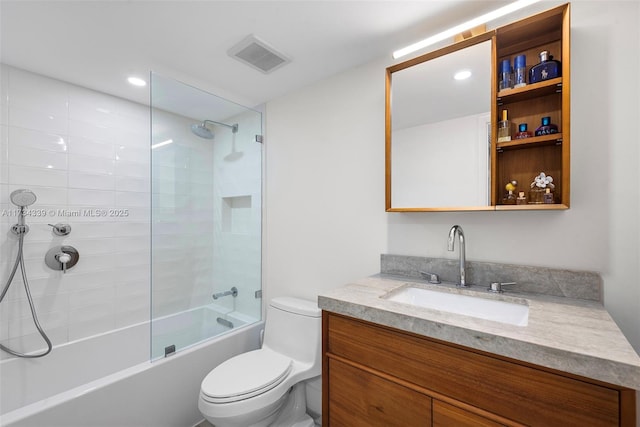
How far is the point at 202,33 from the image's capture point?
4.82 ft

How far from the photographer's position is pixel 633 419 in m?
0.65

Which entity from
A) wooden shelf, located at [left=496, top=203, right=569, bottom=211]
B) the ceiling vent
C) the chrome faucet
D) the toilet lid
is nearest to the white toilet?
the toilet lid

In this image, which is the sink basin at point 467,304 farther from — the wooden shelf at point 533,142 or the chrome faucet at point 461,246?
the wooden shelf at point 533,142

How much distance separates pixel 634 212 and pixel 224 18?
6.33ft

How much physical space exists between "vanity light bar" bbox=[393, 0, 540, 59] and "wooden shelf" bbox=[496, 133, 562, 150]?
549mm

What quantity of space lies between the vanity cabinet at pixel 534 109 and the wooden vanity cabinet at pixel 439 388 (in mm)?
673

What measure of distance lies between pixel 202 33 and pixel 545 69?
63.9 inches

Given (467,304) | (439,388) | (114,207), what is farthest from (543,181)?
(114,207)

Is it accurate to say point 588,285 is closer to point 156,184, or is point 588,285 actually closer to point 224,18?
point 224,18

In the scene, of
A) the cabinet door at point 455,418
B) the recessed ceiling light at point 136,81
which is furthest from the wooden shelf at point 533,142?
the recessed ceiling light at point 136,81

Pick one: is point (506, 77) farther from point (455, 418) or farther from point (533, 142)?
point (455, 418)

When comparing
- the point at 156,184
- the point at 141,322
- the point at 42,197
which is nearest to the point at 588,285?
the point at 156,184

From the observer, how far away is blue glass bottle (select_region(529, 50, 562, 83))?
114cm

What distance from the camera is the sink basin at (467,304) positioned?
44.9 inches
